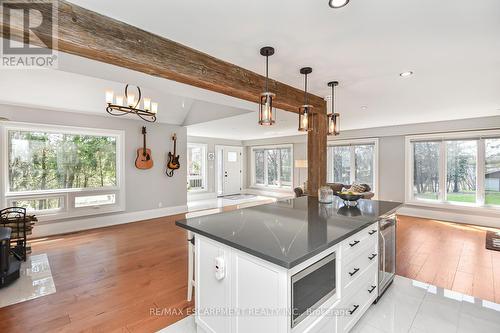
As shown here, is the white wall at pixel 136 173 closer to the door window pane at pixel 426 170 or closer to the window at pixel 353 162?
the window at pixel 353 162

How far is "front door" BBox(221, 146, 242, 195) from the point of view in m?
9.52

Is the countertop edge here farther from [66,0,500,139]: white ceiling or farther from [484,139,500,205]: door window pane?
[484,139,500,205]: door window pane

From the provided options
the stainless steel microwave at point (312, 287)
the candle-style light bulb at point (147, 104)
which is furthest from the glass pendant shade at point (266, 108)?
the candle-style light bulb at point (147, 104)

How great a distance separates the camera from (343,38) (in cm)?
A: 189

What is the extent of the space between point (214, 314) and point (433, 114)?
559 centimetres

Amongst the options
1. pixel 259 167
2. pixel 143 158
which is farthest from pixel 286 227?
pixel 259 167

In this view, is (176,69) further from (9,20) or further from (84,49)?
(9,20)

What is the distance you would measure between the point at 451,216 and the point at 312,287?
5.98 metres

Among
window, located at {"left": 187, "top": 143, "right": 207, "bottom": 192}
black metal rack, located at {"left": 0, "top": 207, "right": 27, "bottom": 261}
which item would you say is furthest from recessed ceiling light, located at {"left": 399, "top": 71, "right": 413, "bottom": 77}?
window, located at {"left": 187, "top": 143, "right": 207, "bottom": 192}

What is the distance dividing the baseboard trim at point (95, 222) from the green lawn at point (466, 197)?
6602 mm

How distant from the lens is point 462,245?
3.88 metres

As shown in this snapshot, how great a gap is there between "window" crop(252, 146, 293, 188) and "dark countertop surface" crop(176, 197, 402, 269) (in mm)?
6492

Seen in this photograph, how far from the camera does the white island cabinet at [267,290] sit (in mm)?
1268

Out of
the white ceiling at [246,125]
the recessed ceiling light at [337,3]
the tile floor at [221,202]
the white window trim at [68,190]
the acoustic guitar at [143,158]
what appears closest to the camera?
the recessed ceiling light at [337,3]
